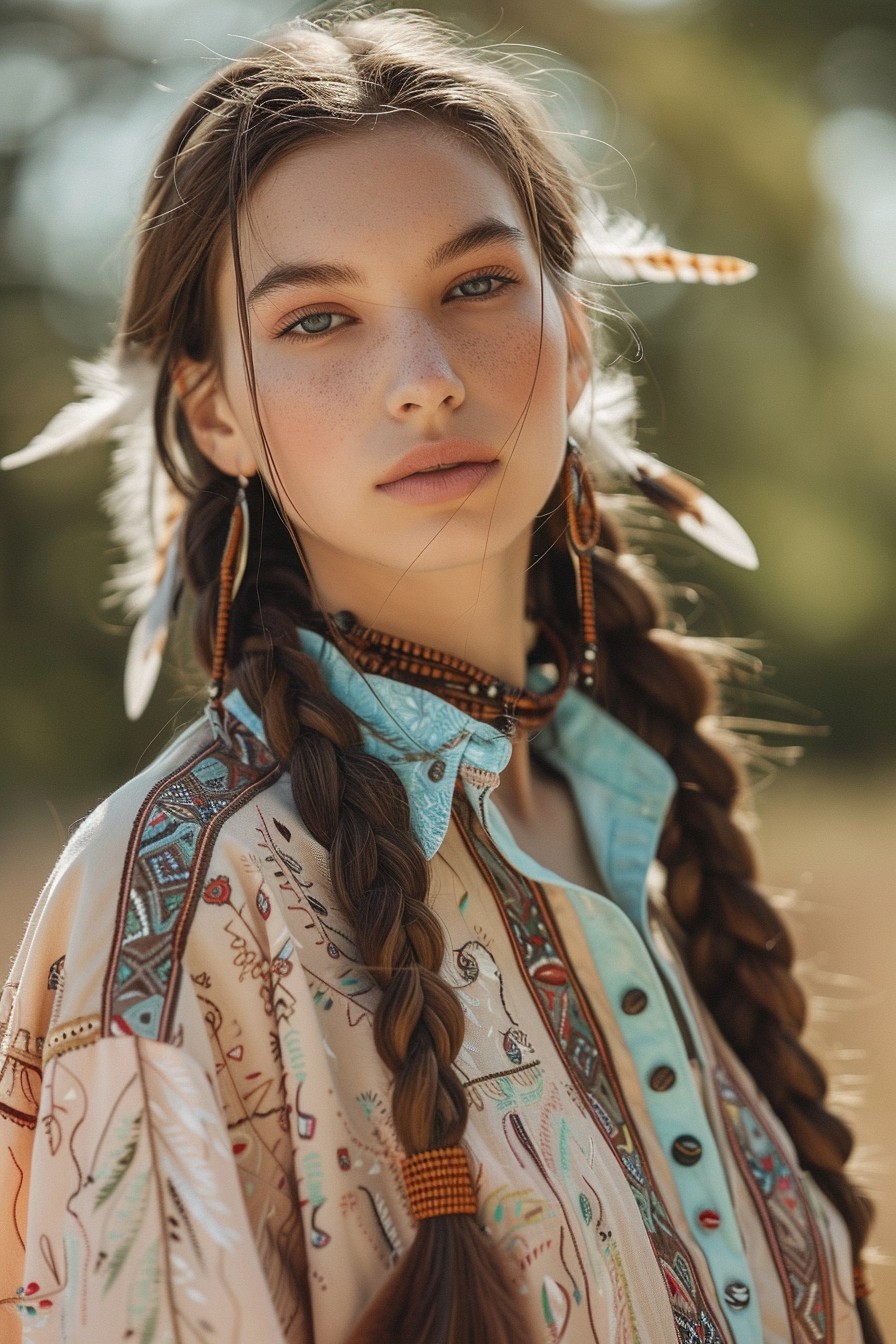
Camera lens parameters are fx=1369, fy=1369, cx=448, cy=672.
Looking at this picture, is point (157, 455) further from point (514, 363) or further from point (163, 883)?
point (163, 883)

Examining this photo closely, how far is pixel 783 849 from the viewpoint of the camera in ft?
23.1

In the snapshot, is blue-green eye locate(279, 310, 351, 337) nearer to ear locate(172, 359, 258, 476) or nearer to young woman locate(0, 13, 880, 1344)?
young woman locate(0, 13, 880, 1344)

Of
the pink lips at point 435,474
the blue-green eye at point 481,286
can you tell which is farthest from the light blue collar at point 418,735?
the blue-green eye at point 481,286

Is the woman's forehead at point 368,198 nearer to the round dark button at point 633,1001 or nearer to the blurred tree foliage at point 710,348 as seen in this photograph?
the round dark button at point 633,1001

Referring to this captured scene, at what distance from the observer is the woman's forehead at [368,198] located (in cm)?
151

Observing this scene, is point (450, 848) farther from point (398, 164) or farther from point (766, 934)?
point (398, 164)

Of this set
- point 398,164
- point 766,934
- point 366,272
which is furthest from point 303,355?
point 766,934

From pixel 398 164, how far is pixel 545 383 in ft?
0.98

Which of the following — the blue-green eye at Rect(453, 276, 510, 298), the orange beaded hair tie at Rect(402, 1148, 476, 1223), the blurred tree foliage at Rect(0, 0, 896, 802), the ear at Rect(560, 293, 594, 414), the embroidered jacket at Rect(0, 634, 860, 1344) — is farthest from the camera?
the blurred tree foliage at Rect(0, 0, 896, 802)

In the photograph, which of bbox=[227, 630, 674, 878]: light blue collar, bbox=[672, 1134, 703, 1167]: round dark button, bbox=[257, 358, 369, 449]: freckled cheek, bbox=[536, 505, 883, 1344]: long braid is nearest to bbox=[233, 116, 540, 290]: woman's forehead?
bbox=[257, 358, 369, 449]: freckled cheek

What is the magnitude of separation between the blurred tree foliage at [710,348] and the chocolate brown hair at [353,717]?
4.83 m

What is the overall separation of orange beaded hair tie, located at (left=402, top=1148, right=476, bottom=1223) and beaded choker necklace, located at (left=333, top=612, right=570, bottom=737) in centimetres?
57

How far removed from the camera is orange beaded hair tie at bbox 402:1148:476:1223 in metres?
1.25

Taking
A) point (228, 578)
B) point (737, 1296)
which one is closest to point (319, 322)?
point (228, 578)
